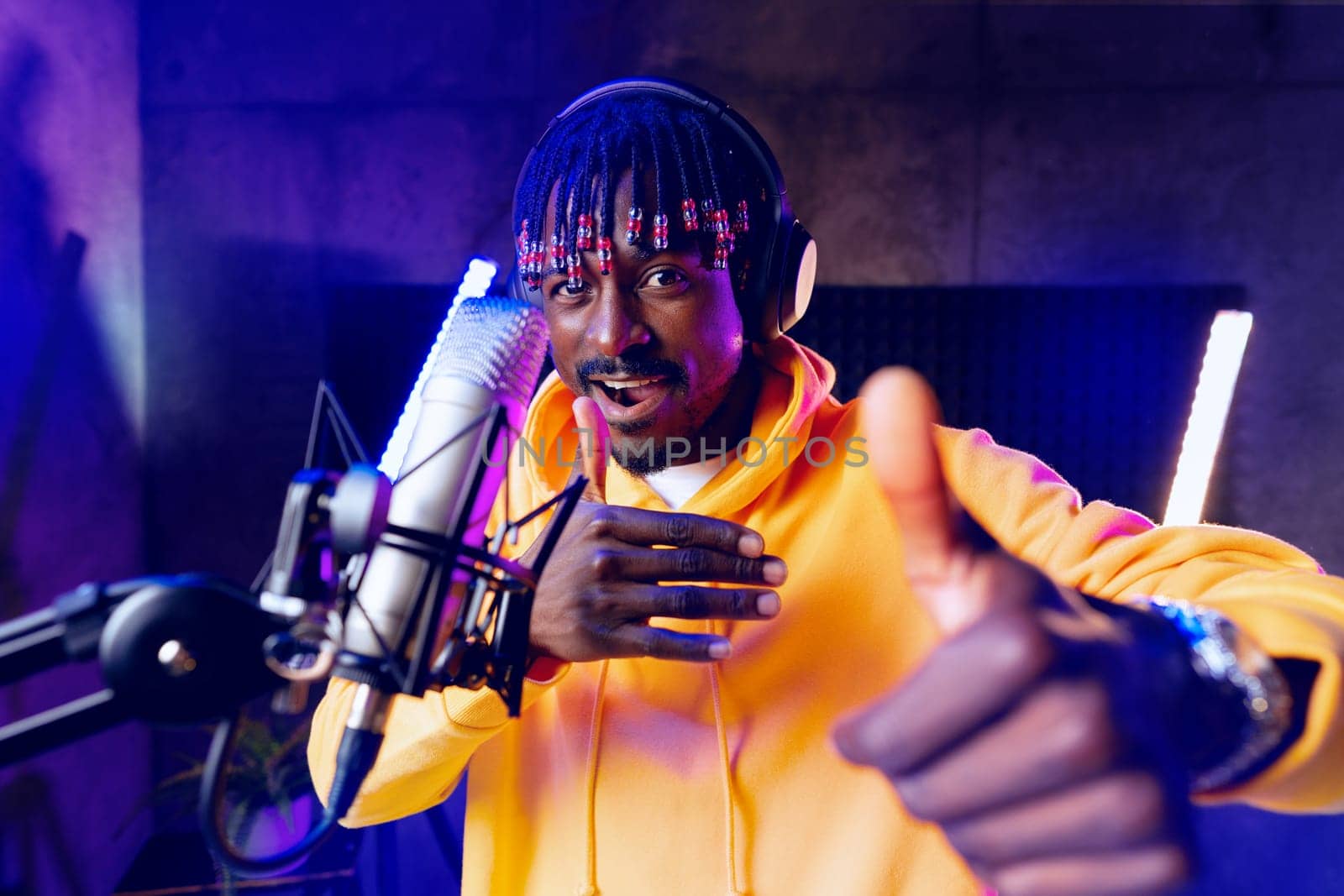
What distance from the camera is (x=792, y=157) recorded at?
283 centimetres

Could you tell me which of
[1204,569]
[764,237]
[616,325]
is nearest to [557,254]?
[616,325]

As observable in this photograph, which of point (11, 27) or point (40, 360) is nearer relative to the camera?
point (11, 27)

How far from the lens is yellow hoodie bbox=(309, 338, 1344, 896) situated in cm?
102

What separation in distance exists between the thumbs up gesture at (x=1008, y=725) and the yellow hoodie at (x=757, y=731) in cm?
59

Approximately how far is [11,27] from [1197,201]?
3.69 meters

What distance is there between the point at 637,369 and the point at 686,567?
40cm

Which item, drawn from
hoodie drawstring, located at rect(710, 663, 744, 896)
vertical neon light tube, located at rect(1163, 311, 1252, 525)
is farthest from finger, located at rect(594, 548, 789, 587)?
vertical neon light tube, located at rect(1163, 311, 1252, 525)

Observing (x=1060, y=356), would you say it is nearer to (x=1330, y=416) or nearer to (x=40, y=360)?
(x=1330, y=416)

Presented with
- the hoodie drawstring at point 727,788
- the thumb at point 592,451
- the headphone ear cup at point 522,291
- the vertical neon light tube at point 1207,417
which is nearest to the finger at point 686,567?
the thumb at point 592,451

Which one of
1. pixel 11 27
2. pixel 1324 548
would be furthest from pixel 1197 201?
pixel 11 27

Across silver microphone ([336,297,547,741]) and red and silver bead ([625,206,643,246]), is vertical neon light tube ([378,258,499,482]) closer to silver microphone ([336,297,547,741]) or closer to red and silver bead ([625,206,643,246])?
silver microphone ([336,297,547,741])

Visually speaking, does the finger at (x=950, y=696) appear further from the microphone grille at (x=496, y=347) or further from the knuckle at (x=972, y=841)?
the microphone grille at (x=496, y=347)

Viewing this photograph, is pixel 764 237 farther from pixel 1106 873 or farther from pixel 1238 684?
pixel 1106 873

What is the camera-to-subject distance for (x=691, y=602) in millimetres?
814
